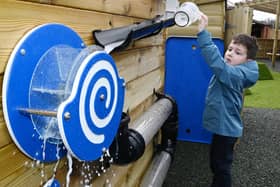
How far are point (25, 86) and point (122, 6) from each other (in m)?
0.63

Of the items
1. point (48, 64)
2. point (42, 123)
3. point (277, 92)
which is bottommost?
point (277, 92)

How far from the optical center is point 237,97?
1.65 metres

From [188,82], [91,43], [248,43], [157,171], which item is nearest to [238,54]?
[248,43]

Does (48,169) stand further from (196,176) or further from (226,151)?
(196,176)

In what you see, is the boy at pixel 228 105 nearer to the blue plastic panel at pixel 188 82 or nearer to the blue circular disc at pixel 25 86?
the blue plastic panel at pixel 188 82

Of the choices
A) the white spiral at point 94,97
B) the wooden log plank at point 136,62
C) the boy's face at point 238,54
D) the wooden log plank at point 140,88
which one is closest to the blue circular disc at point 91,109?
the white spiral at point 94,97

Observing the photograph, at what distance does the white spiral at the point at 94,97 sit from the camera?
0.56 m

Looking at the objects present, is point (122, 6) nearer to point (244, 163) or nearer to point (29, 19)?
point (29, 19)

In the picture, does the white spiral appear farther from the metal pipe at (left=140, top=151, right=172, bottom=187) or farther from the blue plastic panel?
the blue plastic panel

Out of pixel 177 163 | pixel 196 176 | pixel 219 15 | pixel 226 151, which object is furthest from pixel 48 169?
pixel 219 15

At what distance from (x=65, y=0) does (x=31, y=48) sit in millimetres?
207

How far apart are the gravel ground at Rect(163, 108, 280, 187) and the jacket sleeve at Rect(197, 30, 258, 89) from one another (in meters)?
0.72

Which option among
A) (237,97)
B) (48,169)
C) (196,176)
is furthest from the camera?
(196,176)

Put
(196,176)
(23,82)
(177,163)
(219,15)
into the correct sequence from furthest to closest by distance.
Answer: (219,15) < (177,163) < (196,176) < (23,82)
